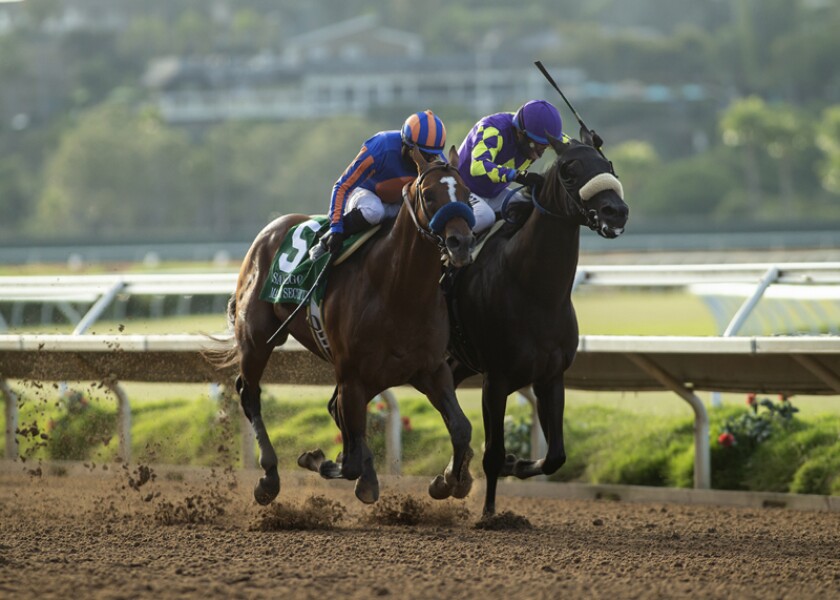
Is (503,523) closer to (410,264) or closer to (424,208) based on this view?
(410,264)

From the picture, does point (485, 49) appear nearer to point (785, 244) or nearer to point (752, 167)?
point (752, 167)

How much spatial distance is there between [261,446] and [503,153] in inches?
60.8

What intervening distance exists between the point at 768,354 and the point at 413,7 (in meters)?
115

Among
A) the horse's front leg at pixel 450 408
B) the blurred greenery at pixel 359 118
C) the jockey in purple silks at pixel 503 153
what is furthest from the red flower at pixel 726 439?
the blurred greenery at pixel 359 118

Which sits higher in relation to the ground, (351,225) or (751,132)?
(751,132)

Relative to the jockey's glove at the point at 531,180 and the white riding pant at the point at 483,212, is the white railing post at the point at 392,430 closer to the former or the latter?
the white riding pant at the point at 483,212

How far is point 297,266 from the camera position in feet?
19.9

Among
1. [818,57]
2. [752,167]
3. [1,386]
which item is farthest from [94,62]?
[1,386]

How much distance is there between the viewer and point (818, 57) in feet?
278

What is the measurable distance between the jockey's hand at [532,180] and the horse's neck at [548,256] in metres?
0.10

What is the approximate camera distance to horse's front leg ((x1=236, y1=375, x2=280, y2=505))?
6.02 m

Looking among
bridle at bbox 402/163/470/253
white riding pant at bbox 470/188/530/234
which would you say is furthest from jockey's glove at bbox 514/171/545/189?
bridle at bbox 402/163/470/253

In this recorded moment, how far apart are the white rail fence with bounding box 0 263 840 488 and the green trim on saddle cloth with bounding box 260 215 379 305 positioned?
2.85 feet

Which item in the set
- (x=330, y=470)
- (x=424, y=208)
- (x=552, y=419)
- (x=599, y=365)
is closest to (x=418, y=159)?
(x=424, y=208)
